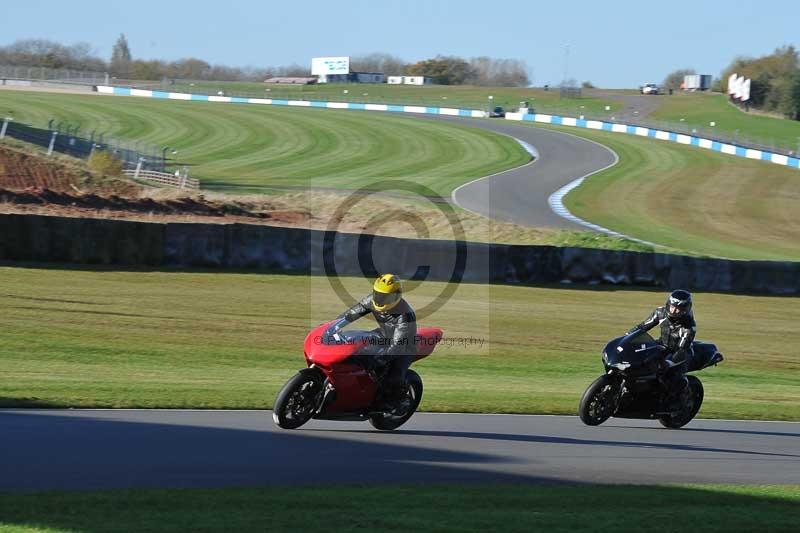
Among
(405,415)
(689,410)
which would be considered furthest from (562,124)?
(405,415)

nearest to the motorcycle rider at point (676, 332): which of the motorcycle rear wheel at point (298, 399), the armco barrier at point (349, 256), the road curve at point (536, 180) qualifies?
the motorcycle rear wheel at point (298, 399)

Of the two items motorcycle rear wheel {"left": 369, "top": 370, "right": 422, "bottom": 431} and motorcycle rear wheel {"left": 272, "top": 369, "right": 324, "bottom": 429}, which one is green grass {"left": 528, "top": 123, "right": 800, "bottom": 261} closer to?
motorcycle rear wheel {"left": 369, "top": 370, "right": 422, "bottom": 431}

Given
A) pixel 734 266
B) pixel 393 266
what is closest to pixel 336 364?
pixel 393 266

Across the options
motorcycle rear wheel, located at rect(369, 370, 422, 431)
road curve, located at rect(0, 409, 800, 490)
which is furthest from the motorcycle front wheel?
motorcycle rear wheel, located at rect(369, 370, 422, 431)

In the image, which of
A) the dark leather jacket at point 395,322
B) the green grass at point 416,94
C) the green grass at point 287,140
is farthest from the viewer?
the green grass at point 416,94

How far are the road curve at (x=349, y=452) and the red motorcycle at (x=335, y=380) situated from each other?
267mm

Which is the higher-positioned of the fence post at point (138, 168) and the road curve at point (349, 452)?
the fence post at point (138, 168)

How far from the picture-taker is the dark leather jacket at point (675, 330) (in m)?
13.1

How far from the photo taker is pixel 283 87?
428ft

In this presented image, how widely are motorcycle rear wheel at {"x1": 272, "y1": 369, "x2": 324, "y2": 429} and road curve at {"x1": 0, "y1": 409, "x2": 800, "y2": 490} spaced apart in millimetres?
149

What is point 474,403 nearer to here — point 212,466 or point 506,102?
point 212,466

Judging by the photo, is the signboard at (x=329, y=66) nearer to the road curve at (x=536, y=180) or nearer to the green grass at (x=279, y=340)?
the road curve at (x=536, y=180)

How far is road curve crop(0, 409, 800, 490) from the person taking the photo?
354 inches

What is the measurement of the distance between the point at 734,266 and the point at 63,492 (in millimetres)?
23155
